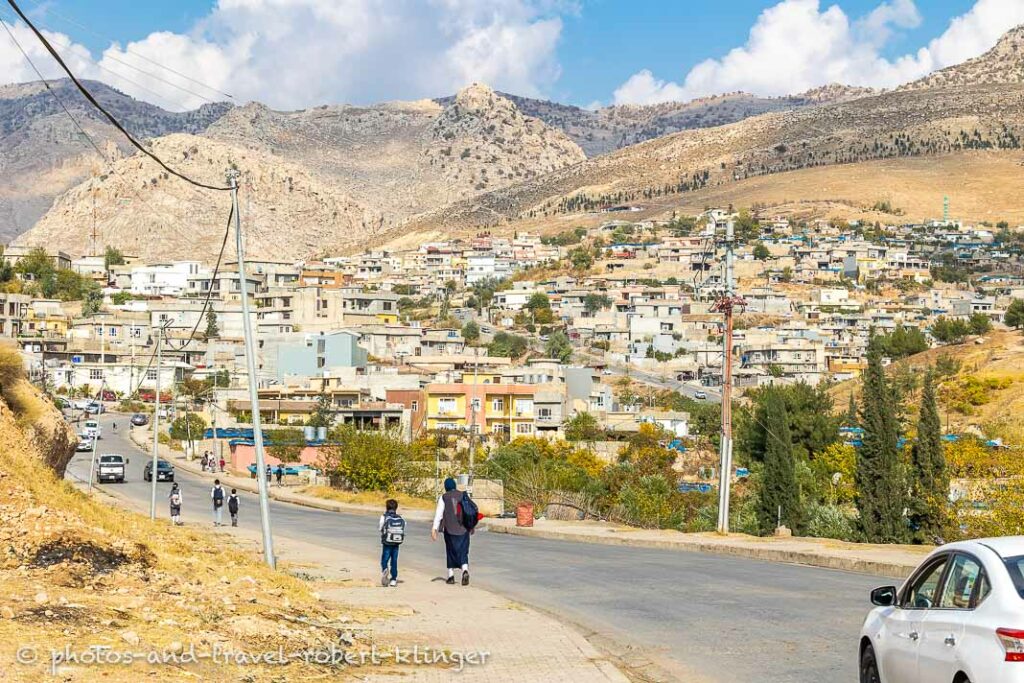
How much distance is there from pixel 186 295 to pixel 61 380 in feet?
180

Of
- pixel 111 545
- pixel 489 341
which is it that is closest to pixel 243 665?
pixel 111 545

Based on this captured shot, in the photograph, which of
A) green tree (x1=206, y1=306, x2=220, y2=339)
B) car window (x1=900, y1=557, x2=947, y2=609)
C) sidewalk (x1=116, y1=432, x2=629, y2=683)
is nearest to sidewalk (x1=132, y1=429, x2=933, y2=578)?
sidewalk (x1=116, y1=432, x2=629, y2=683)

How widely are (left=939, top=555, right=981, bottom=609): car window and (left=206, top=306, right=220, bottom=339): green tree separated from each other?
119165 millimetres

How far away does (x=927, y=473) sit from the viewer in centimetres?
4988

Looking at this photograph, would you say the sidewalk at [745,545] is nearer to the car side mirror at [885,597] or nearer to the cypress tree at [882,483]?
the car side mirror at [885,597]

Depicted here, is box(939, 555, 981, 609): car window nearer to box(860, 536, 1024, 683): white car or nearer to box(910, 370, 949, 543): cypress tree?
box(860, 536, 1024, 683): white car

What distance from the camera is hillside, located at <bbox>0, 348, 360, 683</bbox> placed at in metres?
9.20

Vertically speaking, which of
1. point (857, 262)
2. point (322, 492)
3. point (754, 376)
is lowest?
point (322, 492)

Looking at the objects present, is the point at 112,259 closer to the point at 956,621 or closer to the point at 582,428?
the point at 582,428

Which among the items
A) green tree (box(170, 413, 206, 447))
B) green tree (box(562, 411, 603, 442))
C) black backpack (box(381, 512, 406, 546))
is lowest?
black backpack (box(381, 512, 406, 546))

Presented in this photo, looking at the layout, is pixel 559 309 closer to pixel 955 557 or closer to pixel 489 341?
pixel 489 341

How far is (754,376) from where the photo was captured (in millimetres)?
115000

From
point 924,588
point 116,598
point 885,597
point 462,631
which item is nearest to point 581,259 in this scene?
point 462,631

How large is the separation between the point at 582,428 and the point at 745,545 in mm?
53842
